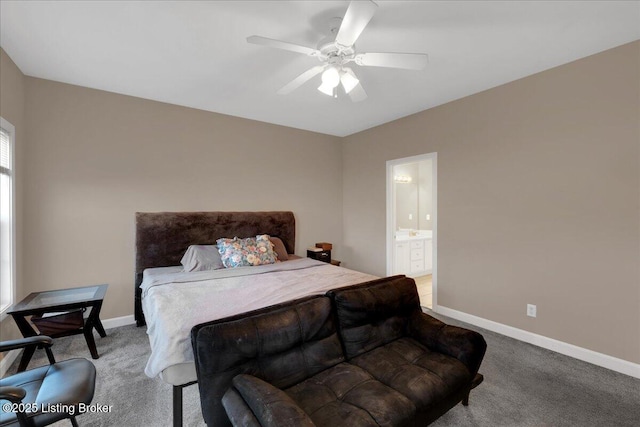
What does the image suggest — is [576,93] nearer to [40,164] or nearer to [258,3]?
[258,3]

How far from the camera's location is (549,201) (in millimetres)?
2709

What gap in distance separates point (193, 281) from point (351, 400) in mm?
1819

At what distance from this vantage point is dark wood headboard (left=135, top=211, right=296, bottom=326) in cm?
324

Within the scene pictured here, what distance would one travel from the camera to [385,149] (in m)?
4.37

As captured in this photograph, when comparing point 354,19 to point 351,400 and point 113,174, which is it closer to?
point 351,400

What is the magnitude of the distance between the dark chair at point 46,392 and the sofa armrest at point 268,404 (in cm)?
76

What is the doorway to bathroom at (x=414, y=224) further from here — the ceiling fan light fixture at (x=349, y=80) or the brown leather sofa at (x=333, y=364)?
the brown leather sofa at (x=333, y=364)

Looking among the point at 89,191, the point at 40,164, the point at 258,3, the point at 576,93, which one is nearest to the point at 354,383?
the point at 258,3

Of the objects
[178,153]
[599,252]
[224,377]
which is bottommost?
[224,377]

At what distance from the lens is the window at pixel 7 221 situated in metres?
2.42

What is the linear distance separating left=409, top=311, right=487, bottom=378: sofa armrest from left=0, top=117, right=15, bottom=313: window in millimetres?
3509

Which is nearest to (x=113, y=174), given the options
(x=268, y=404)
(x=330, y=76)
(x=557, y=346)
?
(x=330, y=76)

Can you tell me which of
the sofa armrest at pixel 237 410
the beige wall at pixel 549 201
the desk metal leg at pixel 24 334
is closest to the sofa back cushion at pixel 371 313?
the sofa armrest at pixel 237 410

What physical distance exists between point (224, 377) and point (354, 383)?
700 millimetres
